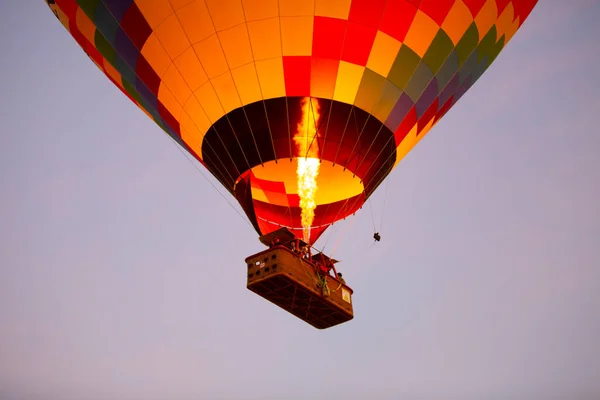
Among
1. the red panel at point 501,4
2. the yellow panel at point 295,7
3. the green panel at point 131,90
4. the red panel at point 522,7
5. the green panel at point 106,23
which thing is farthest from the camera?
the red panel at point 522,7

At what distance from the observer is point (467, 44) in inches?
368

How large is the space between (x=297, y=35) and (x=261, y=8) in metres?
0.53

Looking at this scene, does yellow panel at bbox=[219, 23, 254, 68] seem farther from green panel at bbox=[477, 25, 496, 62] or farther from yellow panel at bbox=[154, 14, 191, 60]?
green panel at bbox=[477, 25, 496, 62]

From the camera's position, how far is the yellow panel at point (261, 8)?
314 inches

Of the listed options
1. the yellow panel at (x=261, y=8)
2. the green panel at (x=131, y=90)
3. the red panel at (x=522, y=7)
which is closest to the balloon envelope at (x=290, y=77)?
the yellow panel at (x=261, y=8)

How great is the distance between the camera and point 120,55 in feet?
29.9

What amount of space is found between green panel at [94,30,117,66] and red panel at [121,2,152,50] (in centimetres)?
63

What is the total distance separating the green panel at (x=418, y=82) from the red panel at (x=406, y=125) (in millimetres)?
178

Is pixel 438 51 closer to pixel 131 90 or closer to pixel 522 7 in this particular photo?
pixel 522 7

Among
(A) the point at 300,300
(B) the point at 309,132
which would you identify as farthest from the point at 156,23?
(A) the point at 300,300

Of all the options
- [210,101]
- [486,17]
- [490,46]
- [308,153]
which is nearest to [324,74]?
[308,153]

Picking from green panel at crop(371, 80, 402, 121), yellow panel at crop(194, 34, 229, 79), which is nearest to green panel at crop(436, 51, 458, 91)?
green panel at crop(371, 80, 402, 121)

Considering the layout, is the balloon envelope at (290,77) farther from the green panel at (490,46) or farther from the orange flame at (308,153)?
the green panel at (490,46)

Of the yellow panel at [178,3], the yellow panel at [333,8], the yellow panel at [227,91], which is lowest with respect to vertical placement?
the yellow panel at [227,91]
